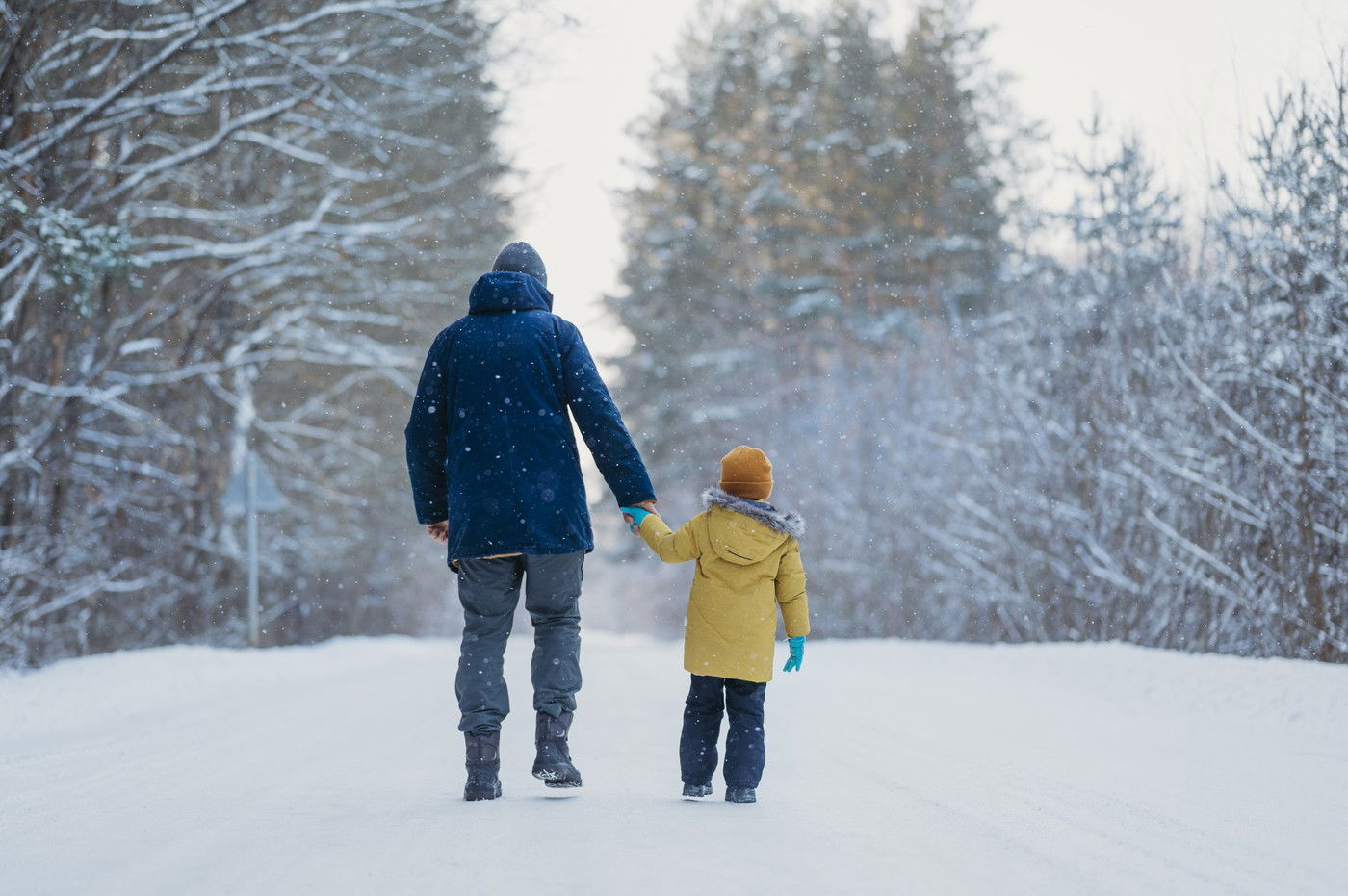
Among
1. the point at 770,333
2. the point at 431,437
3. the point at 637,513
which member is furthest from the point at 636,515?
the point at 770,333

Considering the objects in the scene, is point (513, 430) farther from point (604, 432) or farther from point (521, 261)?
point (521, 261)

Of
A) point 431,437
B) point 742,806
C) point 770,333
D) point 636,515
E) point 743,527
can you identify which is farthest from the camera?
point 770,333

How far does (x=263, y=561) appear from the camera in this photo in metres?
23.5

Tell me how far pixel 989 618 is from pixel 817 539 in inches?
289

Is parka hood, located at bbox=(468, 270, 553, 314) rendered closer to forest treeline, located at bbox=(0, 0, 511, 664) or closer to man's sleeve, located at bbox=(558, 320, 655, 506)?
man's sleeve, located at bbox=(558, 320, 655, 506)

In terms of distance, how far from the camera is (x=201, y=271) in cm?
1961

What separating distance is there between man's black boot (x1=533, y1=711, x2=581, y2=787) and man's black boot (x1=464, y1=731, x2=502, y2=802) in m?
0.14

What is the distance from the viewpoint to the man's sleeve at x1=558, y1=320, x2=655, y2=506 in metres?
5.11

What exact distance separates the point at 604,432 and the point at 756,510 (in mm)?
583

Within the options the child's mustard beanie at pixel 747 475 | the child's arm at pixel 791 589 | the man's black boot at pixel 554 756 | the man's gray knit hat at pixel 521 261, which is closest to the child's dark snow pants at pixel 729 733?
the child's arm at pixel 791 589

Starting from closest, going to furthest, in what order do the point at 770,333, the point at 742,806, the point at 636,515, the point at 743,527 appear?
the point at 742,806 < the point at 636,515 < the point at 743,527 < the point at 770,333

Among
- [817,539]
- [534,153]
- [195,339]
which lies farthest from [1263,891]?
[817,539]

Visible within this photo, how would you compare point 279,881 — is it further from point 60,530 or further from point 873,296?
point 873,296

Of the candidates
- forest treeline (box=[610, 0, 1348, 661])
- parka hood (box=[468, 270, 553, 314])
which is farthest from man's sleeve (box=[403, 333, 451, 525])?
forest treeline (box=[610, 0, 1348, 661])
